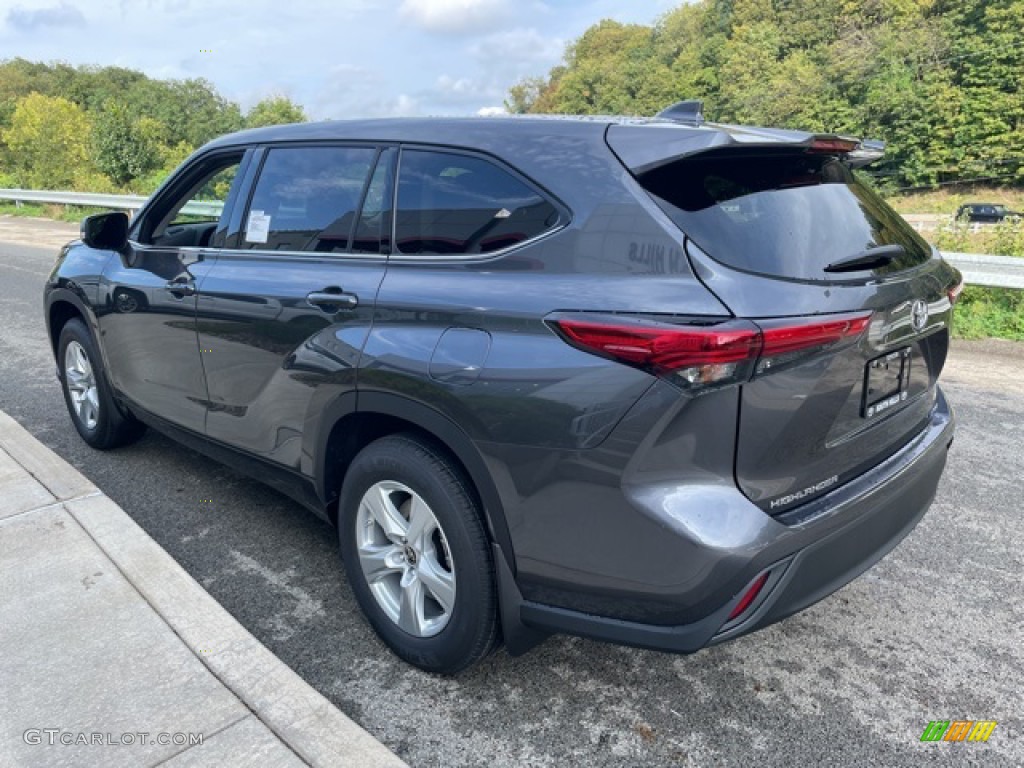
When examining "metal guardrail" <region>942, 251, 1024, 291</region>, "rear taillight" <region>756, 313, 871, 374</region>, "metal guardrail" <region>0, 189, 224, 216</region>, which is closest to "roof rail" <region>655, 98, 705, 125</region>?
"rear taillight" <region>756, 313, 871, 374</region>

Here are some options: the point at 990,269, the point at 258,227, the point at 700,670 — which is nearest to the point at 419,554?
the point at 700,670

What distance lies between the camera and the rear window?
2055mm

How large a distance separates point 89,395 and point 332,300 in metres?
2.66

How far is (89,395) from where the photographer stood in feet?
14.9

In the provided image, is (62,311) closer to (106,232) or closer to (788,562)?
(106,232)

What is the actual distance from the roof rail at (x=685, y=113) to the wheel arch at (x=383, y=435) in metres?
1.30

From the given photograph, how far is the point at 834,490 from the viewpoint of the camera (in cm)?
223

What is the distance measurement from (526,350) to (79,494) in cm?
259

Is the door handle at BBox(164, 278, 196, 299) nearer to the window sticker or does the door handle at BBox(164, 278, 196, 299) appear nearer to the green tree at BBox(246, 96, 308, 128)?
the window sticker

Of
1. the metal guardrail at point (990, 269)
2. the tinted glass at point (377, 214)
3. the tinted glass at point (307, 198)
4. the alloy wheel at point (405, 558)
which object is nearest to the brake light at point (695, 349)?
the alloy wheel at point (405, 558)

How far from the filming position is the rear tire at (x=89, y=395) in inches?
170

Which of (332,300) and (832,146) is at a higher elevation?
(832,146)

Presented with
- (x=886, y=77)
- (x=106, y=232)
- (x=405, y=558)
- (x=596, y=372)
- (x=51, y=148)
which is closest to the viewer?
(x=596, y=372)

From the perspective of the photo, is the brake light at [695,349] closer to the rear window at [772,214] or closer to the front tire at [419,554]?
the rear window at [772,214]
